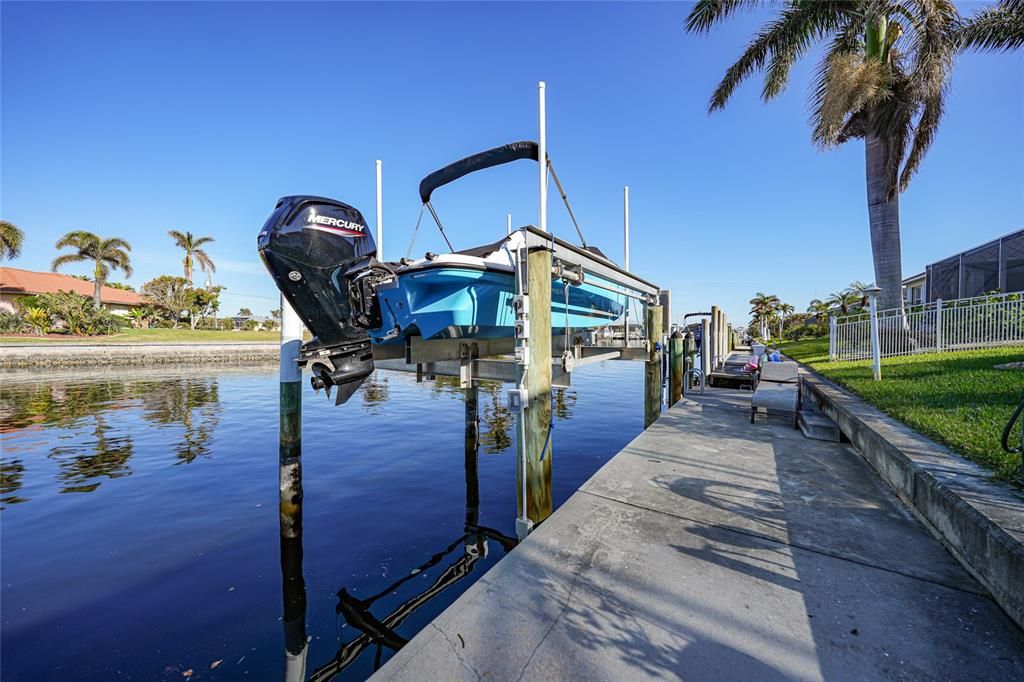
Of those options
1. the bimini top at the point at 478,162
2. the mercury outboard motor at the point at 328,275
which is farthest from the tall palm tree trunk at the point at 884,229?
the mercury outboard motor at the point at 328,275

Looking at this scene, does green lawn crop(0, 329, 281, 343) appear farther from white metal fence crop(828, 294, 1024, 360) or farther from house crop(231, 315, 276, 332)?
white metal fence crop(828, 294, 1024, 360)

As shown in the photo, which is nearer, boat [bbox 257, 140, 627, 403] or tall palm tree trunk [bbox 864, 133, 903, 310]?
boat [bbox 257, 140, 627, 403]

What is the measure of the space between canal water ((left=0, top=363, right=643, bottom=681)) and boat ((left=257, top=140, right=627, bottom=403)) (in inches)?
73.2

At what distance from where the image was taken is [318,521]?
5051mm

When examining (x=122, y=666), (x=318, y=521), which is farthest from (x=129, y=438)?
(x=122, y=666)

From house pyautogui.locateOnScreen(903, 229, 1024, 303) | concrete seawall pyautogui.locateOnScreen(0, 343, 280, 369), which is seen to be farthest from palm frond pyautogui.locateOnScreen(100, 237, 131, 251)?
house pyautogui.locateOnScreen(903, 229, 1024, 303)

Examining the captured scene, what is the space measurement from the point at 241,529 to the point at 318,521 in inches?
34.0

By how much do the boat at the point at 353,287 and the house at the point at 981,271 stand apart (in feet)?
82.8

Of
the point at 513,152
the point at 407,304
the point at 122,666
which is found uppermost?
the point at 513,152

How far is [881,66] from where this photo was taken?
36.9 ft

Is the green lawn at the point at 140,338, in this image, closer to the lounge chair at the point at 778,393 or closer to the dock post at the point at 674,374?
the dock post at the point at 674,374

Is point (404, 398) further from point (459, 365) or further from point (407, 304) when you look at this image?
point (407, 304)

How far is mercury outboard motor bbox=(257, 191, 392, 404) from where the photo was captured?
366 centimetres

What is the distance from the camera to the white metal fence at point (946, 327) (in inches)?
389
